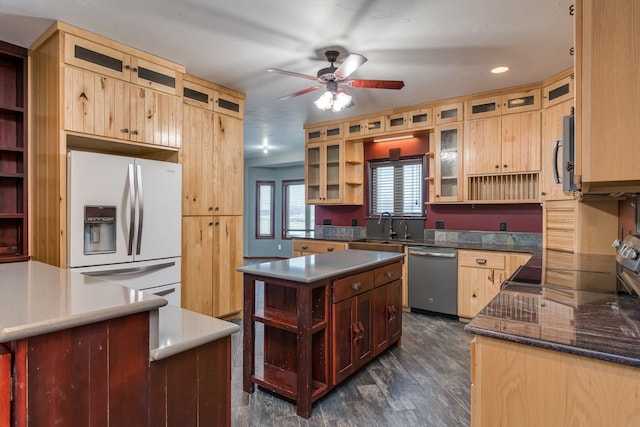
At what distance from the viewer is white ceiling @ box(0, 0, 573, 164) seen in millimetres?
2316

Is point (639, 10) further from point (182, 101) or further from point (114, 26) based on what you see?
point (182, 101)

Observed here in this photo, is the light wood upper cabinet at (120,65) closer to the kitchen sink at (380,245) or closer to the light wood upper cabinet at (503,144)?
the kitchen sink at (380,245)

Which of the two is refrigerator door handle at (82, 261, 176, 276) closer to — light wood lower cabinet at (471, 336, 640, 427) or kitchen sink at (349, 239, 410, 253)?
kitchen sink at (349, 239, 410, 253)

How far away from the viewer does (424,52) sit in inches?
117

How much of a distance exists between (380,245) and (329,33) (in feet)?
8.72

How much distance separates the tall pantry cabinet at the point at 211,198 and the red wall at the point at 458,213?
6.67 feet

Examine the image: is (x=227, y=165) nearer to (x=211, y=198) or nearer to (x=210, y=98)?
(x=211, y=198)

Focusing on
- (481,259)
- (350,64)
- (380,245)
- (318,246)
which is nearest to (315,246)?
(318,246)

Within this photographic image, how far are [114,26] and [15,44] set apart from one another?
41.2 inches

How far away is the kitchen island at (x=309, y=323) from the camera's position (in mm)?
2141

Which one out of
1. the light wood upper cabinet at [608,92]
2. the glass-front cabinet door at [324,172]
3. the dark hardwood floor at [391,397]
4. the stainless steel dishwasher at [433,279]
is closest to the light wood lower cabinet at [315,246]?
the glass-front cabinet door at [324,172]

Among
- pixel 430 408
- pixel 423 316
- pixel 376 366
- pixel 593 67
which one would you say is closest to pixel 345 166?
pixel 423 316

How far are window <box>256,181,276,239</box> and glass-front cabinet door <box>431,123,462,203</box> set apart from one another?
17.3 ft

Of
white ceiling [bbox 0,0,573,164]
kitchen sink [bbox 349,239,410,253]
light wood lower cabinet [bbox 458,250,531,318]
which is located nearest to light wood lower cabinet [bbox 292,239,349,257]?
kitchen sink [bbox 349,239,410,253]
